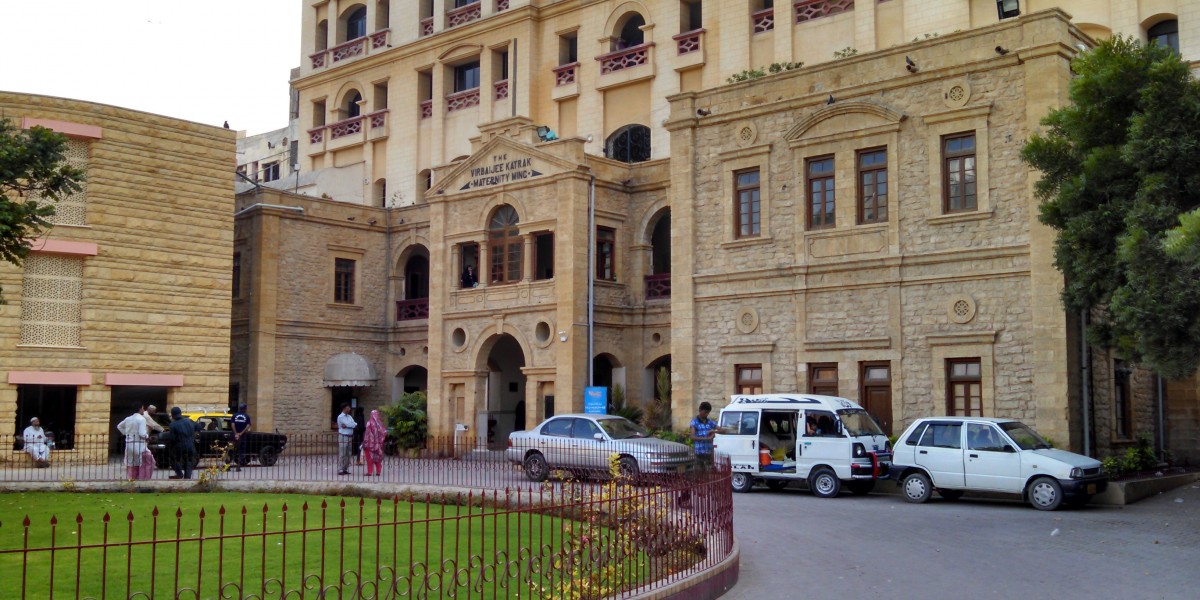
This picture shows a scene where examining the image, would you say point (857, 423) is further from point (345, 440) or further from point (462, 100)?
point (462, 100)

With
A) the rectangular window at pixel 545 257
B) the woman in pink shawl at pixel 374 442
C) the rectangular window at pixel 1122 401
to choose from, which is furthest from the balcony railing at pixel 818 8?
the woman in pink shawl at pixel 374 442

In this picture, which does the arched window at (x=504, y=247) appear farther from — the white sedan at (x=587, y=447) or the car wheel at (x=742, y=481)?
the car wheel at (x=742, y=481)

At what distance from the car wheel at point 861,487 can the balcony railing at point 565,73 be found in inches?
800

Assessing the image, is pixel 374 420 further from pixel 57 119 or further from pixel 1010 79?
pixel 1010 79

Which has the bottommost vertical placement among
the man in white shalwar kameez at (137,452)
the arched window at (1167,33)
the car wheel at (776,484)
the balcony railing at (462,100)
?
the car wheel at (776,484)

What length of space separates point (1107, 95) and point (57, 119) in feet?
78.0

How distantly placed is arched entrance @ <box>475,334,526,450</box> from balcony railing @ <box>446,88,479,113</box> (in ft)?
32.6

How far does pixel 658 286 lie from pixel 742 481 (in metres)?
9.79

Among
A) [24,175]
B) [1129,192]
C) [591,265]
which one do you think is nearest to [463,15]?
[591,265]

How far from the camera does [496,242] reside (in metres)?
31.5

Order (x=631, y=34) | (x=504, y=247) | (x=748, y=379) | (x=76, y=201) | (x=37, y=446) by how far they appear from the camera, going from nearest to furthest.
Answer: (x=748, y=379)
(x=37, y=446)
(x=76, y=201)
(x=504, y=247)
(x=631, y=34)

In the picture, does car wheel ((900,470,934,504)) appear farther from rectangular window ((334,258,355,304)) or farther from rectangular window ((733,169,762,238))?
rectangular window ((334,258,355,304))

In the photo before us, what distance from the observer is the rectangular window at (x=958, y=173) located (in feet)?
75.1

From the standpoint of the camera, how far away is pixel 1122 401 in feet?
77.6
